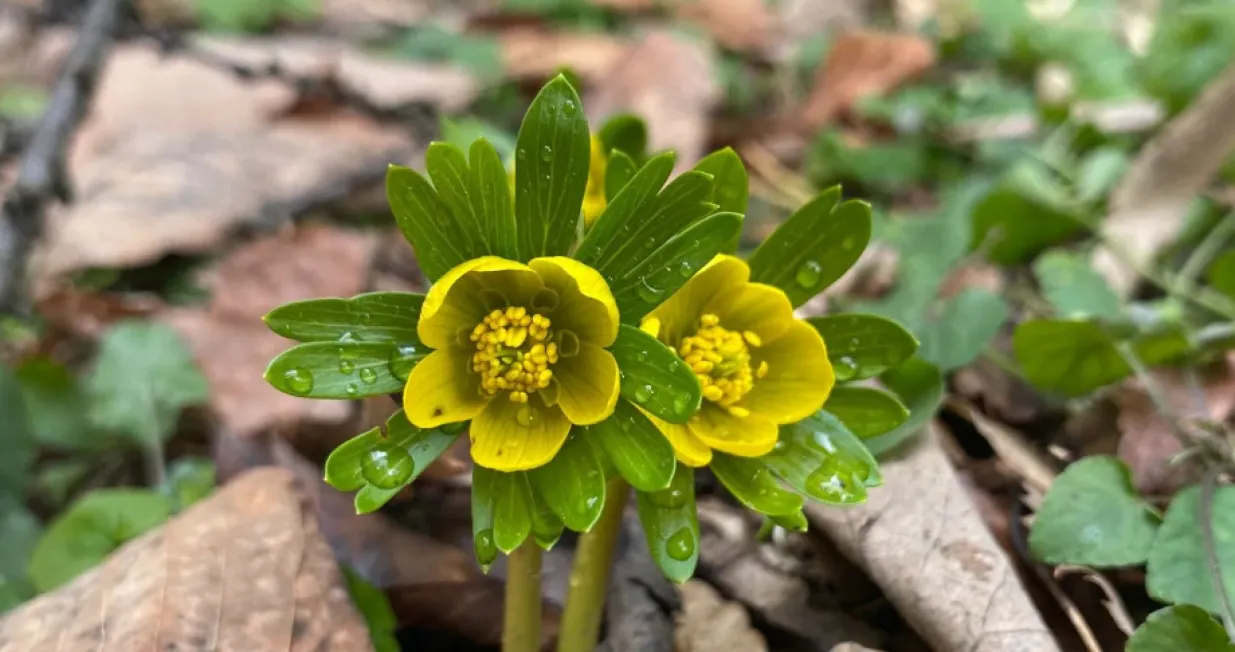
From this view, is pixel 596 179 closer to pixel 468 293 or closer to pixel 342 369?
pixel 468 293

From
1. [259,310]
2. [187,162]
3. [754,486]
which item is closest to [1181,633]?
[754,486]

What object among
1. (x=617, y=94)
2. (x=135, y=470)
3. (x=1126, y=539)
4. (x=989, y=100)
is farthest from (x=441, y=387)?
(x=989, y=100)

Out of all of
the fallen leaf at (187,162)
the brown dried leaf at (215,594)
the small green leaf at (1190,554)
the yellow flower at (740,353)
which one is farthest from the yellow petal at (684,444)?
the fallen leaf at (187,162)

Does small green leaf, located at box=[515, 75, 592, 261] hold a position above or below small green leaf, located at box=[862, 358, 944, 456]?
above

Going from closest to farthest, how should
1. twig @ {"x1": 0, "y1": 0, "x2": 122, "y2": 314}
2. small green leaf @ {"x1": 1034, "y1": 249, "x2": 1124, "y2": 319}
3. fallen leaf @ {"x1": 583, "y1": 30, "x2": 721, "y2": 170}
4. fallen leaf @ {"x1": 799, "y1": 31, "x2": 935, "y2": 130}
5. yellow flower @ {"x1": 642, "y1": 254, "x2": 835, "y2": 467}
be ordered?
yellow flower @ {"x1": 642, "y1": 254, "x2": 835, "y2": 467} < small green leaf @ {"x1": 1034, "y1": 249, "x2": 1124, "y2": 319} < twig @ {"x1": 0, "y1": 0, "x2": 122, "y2": 314} < fallen leaf @ {"x1": 583, "y1": 30, "x2": 721, "y2": 170} < fallen leaf @ {"x1": 799, "y1": 31, "x2": 935, "y2": 130}

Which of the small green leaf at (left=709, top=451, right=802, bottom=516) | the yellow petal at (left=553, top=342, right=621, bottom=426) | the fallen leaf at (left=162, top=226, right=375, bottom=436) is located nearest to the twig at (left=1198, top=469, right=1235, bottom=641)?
the small green leaf at (left=709, top=451, right=802, bottom=516)

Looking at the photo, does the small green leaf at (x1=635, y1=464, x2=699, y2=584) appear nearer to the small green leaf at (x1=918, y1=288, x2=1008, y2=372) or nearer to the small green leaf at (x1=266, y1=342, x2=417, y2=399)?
the small green leaf at (x1=266, y1=342, x2=417, y2=399)
